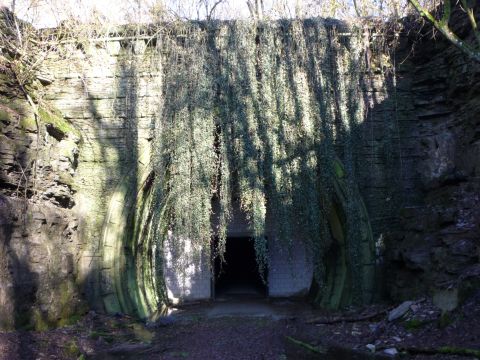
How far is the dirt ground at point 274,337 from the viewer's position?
4129 millimetres

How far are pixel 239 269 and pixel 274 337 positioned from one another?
23.5ft

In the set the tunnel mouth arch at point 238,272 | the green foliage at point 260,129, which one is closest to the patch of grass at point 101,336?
the green foliage at point 260,129

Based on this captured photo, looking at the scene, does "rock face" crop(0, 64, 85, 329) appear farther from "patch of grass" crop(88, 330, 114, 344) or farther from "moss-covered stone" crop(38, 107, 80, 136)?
"patch of grass" crop(88, 330, 114, 344)

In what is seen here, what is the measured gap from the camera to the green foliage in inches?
238

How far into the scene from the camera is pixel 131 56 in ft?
21.8

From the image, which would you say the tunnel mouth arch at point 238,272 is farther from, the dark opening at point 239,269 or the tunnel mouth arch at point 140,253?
the tunnel mouth arch at point 140,253

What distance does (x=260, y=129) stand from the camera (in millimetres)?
6141

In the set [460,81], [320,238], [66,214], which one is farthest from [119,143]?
[460,81]

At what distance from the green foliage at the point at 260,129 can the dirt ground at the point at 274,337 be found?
819 mm

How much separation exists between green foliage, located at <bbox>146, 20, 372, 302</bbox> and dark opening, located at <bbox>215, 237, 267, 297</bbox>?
4562 millimetres

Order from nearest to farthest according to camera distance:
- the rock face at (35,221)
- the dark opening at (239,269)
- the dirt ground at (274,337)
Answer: the dirt ground at (274,337) < the rock face at (35,221) < the dark opening at (239,269)

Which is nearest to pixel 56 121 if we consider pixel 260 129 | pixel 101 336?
pixel 260 129

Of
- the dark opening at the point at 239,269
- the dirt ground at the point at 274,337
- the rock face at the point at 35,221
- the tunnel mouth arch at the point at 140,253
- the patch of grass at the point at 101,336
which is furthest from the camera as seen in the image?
the dark opening at the point at 239,269

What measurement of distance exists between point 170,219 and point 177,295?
2.70 metres
